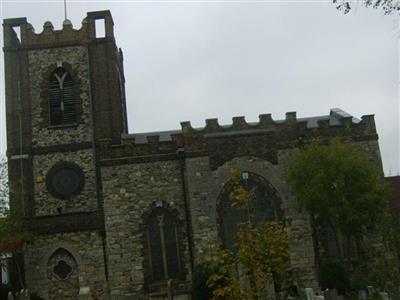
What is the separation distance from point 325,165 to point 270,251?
1235cm

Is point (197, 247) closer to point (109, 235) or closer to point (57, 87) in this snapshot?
point (109, 235)

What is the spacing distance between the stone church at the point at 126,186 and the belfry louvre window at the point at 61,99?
0.06 m

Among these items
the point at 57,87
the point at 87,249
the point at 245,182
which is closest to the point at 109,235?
the point at 87,249

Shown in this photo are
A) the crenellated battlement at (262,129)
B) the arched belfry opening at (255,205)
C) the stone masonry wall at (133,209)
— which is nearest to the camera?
the stone masonry wall at (133,209)

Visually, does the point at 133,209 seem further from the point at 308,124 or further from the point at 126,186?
the point at 308,124

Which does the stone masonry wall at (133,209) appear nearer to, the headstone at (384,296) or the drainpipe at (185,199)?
the drainpipe at (185,199)

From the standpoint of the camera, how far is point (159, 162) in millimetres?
25406

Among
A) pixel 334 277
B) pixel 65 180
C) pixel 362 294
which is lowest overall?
→ pixel 362 294

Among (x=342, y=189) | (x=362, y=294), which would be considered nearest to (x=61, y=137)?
(x=342, y=189)

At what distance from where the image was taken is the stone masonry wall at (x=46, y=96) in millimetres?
27234

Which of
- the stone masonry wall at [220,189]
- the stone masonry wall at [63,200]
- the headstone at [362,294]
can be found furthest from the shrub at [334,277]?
the stone masonry wall at [63,200]

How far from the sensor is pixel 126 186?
2500 centimetres

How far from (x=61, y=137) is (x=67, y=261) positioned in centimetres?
584

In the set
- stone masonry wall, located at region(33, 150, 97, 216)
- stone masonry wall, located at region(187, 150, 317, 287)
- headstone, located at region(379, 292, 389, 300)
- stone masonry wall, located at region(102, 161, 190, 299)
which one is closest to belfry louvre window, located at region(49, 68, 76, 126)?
stone masonry wall, located at region(33, 150, 97, 216)
